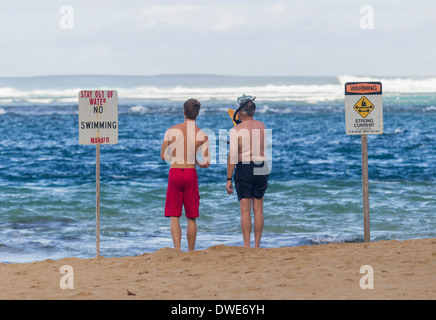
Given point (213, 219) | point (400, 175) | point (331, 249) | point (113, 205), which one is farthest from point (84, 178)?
point (331, 249)

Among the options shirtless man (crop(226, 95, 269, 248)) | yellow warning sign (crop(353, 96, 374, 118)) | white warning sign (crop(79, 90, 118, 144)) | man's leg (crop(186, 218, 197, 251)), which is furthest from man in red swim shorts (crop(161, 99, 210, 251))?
yellow warning sign (crop(353, 96, 374, 118))

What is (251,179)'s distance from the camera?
25.4 feet

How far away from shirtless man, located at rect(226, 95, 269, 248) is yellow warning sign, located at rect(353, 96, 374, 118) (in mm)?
1362

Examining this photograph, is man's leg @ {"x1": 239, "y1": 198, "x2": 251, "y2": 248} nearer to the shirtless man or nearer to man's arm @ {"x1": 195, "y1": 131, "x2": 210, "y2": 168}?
the shirtless man

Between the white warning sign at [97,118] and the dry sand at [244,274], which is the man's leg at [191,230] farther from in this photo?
the white warning sign at [97,118]

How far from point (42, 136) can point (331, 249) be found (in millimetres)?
29300

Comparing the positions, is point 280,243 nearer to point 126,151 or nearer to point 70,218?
point 70,218

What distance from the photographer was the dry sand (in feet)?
19.0

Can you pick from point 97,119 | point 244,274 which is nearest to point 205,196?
point 97,119

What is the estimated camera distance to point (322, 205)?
46.4 feet

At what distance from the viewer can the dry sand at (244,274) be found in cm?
578

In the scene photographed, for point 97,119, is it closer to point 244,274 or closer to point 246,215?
point 246,215

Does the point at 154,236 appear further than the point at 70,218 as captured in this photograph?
No

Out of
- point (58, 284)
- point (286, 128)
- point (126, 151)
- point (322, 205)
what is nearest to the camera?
point (58, 284)
